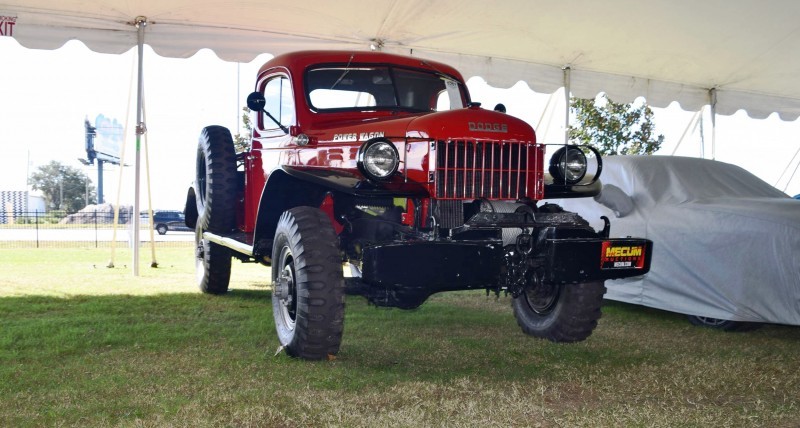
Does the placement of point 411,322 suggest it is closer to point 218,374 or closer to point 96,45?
point 218,374

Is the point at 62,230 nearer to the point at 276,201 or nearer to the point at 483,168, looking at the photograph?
the point at 276,201

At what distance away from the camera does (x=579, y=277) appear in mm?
3596

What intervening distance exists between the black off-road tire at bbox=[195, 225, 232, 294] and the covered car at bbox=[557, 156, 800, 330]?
3.36 metres

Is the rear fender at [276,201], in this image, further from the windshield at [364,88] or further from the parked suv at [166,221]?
the parked suv at [166,221]

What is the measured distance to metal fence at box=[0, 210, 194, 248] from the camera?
16.3m

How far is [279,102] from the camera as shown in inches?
199

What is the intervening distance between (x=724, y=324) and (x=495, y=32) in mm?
4917

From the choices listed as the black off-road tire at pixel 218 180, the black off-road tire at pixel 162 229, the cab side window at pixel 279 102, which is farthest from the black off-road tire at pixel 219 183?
the black off-road tire at pixel 162 229

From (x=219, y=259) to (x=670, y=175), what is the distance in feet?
13.9

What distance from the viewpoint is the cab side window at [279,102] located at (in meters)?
4.84

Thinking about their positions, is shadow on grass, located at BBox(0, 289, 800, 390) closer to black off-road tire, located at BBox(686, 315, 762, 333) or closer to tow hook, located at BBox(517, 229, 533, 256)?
black off-road tire, located at BBox(686, 315, 762, 333)

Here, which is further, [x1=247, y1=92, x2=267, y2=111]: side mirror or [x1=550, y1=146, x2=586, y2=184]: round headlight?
[x1=247, y1=92, x2=267, y2=111]: side mirror

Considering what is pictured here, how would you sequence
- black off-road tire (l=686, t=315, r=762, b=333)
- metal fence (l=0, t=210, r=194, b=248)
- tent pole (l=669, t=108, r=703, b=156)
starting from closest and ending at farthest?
black off-road tire (l=686, t=315, r=762, b=333)
tent pole (l=669, t=108, r=703, b=156)
metal fence (l=0, t=210, r=194, b=248)

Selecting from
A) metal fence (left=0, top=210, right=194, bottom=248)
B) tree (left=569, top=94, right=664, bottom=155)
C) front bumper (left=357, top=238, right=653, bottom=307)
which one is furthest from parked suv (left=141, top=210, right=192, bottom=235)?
front bumper (left=357, top=238, right=653, bottom=307)
